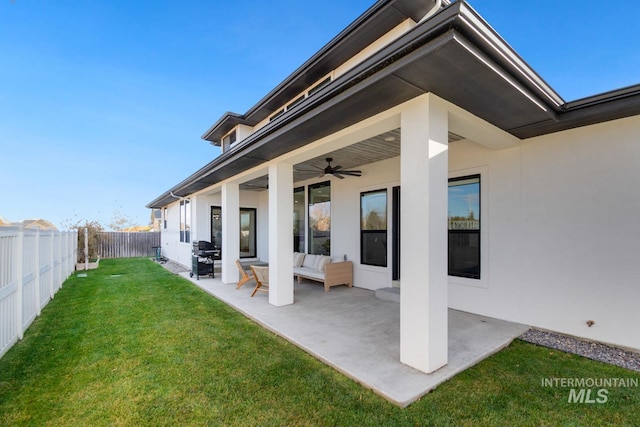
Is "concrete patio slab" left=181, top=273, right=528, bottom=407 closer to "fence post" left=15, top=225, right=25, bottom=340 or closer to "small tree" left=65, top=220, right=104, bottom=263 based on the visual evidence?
"fence post" left=15, top=225, right=25, bottom=340

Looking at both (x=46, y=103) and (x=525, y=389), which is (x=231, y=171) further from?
(x=46, y=103)

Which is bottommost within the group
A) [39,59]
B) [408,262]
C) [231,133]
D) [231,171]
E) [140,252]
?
[140,252]

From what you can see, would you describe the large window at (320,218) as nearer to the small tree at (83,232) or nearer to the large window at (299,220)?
the large window at (299,220)

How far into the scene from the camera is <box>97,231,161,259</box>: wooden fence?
16875 millimetres

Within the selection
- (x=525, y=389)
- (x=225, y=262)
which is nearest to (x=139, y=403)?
(x=525, y=389)

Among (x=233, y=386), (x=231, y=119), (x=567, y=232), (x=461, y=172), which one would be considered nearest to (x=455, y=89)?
(x=461, y=172)

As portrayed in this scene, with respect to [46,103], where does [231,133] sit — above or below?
below

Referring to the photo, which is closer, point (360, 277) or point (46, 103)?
point (360, 277)

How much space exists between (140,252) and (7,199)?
1603 centimetres

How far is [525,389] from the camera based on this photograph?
295cm

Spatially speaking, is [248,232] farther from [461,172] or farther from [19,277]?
[461,172]

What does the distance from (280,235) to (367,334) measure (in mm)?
2651

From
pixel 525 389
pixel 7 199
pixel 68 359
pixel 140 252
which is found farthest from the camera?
pixel 7 199

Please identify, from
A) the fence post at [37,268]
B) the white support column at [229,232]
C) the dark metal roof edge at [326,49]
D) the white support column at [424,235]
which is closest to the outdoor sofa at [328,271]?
the white support column at [229,232]
